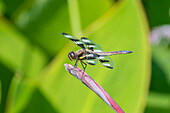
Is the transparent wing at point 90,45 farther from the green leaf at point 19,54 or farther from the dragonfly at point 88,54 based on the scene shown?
the green leaf at point 19,54

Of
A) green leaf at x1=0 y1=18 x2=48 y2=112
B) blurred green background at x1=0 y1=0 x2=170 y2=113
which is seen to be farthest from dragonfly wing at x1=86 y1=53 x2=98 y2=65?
green leaf at x1=0 y1=18 x2=48 y2=112

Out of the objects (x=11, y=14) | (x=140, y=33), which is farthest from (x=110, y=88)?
(x=11, y=14)

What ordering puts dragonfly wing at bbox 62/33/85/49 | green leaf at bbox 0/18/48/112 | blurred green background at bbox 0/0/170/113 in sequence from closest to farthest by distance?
1. dragonfly wing at bbox 62/33/85/49
2. blurred green background at bbox 0/0/170/113
3. green leaf at bbox 0/18/48/112

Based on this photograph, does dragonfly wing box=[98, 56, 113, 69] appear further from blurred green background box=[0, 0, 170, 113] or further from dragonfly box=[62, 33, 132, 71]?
blurred green background box=[0, 0, 170, 113]

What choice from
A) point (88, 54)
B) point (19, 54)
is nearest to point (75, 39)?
point (88, 54)

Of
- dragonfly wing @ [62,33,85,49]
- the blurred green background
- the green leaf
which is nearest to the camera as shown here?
dragonfly wing @ [62,33,85,49]

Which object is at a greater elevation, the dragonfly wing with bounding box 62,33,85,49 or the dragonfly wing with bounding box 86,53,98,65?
the dragonfly wing with bounding box 62,33,85,49

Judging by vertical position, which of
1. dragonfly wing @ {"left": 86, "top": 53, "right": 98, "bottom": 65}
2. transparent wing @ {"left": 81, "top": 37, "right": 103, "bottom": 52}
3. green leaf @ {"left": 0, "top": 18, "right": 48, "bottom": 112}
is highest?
transparent wing @ {"left": 81, "top": 37, "right": 103, "bottom": 52}

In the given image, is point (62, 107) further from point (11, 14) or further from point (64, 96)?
point (11, 14)
